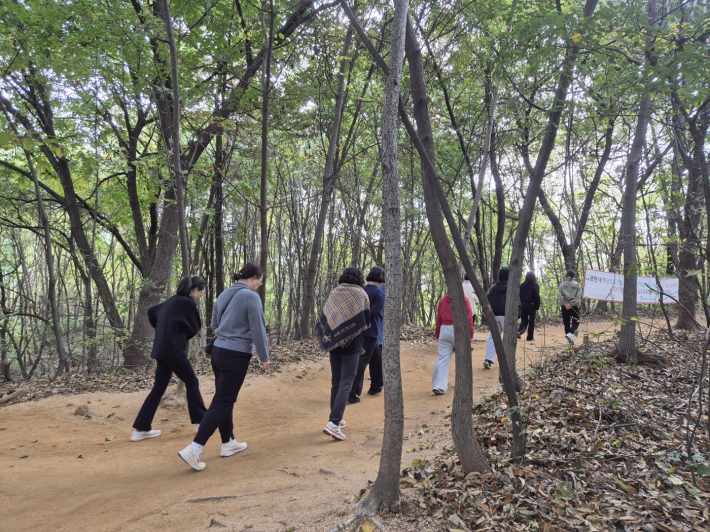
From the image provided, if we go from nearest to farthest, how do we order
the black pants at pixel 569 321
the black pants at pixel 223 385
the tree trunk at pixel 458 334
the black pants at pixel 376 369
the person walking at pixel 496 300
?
1. the tree trunk at pixel 458 334
2. the black pants at pixel 223 385
3. the black pants at pixel 376 369
4. the person walking at pixel 496 300
5. the black pants at pixel 569 321

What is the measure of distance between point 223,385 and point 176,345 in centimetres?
108

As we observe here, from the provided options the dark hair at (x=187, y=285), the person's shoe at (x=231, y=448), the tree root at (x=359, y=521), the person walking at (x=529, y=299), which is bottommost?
the person's shoe at (x=231, y=448)

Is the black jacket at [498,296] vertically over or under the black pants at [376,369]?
over

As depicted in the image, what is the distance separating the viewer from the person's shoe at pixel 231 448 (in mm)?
4477

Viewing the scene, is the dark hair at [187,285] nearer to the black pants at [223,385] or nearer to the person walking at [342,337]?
the black pants at [223,385]

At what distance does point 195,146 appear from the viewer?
8914 millimetres

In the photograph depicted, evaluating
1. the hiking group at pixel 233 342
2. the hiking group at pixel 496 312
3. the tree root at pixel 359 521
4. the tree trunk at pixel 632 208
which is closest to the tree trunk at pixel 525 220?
the hiking group at pixel 496 312

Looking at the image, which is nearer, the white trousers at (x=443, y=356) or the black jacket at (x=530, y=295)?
the white trousers at (x=443, y=356)

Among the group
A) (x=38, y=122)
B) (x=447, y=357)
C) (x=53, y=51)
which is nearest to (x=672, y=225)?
(x=447, y=357)

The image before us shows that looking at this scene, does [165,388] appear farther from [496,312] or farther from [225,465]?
[496,312]

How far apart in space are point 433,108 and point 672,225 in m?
6.74

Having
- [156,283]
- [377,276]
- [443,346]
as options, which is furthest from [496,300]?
[156,283]

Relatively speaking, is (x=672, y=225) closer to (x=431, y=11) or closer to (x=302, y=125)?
(x=431, y=11)

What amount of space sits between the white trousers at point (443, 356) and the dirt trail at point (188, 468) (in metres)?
0.25
